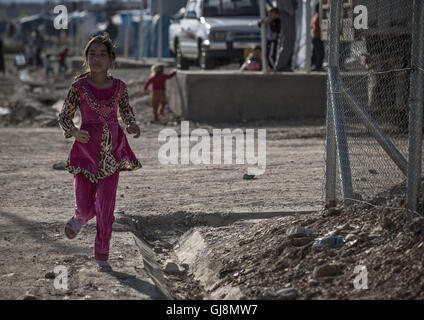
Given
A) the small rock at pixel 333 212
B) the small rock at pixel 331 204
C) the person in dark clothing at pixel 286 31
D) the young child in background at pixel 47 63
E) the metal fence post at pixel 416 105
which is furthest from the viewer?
the young child in background at pixel 47 63

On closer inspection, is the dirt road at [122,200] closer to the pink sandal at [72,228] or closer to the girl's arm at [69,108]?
the pink sandal at [72,228]

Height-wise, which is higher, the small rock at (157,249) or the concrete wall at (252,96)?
the concrete wall at (252,96)

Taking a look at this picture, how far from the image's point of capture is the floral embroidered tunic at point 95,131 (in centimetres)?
594

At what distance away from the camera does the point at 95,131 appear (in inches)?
235

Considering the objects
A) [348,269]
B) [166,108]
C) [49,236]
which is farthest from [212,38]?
[348,269]

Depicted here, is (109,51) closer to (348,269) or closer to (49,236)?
(49,236)

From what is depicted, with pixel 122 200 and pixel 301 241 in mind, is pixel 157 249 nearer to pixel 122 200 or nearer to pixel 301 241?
pixel 122 200

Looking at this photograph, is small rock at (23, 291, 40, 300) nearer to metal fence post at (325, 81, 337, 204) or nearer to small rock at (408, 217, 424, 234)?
small rock at (408, 217, 424, 234)

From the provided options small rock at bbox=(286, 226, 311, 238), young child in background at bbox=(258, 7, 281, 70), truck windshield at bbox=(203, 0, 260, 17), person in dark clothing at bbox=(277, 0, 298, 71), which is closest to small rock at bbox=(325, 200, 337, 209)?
small rock at bbox=(286, 226, 311, 238)

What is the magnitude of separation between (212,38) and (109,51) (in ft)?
46.2

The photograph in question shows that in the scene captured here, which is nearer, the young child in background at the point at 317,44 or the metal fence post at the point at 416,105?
the metal fence post at the point at 416,105

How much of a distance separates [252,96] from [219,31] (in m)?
4.65

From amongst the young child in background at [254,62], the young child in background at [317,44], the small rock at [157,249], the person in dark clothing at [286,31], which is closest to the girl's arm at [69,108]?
the small rock at [157,249]

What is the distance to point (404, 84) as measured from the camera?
8797 mm
